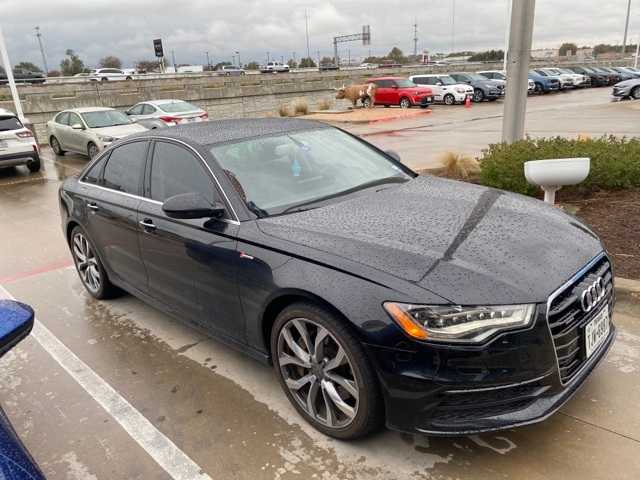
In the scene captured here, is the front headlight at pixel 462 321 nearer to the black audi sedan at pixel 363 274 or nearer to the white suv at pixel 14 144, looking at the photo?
the black audi sedan at pixel 363 274

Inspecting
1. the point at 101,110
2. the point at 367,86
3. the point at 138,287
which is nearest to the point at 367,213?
the point at 138,287

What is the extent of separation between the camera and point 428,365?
7.60ft

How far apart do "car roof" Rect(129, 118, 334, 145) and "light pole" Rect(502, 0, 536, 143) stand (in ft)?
13.9

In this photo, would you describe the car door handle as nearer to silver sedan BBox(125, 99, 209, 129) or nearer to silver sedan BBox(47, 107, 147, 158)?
silver sedan BBox(47, 107, 147, 158)

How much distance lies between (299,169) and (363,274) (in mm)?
1336

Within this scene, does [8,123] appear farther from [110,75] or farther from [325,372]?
[110,75]

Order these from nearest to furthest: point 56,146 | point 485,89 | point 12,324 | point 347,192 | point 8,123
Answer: point 12,324 → point 347,192 → point 8,123 → point 56,146 → point 485,89

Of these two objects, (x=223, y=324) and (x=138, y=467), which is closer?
(x=138, y=467)

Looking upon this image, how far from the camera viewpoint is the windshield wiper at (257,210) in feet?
10.3

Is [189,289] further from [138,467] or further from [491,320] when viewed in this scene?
[491,320]

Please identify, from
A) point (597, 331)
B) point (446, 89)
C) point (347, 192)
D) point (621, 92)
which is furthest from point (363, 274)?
point (446, 89)

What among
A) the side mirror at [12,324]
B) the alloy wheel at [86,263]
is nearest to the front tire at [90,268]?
the alloy wheel at [86,263]

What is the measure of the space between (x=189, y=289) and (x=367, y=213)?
133 centimetres

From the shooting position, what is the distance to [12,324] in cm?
190
